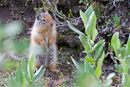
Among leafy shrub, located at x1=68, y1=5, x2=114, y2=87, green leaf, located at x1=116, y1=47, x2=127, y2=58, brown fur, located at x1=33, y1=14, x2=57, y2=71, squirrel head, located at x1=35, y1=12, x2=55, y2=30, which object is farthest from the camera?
brown fur, located at x1=33, y1=14, x2=57, y2=71

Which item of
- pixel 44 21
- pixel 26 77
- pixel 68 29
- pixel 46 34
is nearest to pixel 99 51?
pixel 26 77

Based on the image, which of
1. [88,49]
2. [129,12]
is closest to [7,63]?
[88,49]

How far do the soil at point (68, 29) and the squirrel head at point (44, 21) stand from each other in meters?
0.74

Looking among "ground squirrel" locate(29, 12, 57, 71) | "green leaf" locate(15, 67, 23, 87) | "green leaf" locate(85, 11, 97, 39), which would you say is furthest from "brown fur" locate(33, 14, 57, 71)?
"green leaf" locate(15, 67, 23, 87)

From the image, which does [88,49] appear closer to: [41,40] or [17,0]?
[41,40]

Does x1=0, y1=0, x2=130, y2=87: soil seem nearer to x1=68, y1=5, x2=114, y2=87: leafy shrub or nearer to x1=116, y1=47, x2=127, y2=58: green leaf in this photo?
x1=68, y1=5, x2=114, y2=87: leafy shrub

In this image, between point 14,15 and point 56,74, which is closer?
point 56,74

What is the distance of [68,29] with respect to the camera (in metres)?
5.00

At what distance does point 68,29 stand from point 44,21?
112 cm

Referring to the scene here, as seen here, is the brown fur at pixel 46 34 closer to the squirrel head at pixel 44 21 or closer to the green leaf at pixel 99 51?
the squirrel head at pixel 44 21

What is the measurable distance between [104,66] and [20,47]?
350cm

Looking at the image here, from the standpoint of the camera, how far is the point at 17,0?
559 cm

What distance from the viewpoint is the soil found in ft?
13.5

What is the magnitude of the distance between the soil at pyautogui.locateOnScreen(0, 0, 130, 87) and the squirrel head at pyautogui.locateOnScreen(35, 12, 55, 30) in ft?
2.44
